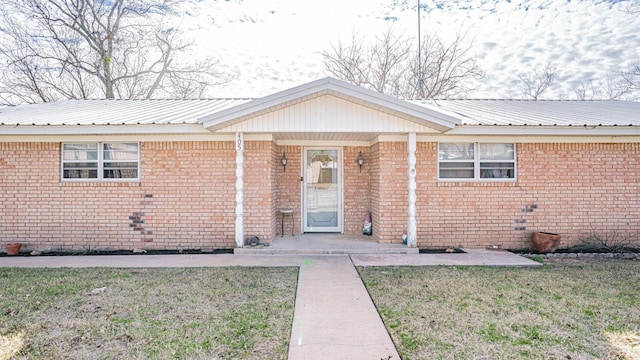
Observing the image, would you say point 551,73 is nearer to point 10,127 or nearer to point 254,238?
point 254,238

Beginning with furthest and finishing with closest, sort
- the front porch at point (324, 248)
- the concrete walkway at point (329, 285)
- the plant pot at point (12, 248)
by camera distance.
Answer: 1. the plant pot at point (12, 248)
2. the front porch at point (324, 248)
3. the concrete walkway at point (329, 285)

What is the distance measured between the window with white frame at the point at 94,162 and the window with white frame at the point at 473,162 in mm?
7363

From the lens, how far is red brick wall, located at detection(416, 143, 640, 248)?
8383 mm

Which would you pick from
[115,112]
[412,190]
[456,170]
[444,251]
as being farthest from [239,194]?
[456,170]

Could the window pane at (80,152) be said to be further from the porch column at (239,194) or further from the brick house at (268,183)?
the porch column at (239,194)

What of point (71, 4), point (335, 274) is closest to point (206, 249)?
point (335, 274)

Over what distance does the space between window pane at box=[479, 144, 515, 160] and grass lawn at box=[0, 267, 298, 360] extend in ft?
18.0

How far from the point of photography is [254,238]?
8016 mm

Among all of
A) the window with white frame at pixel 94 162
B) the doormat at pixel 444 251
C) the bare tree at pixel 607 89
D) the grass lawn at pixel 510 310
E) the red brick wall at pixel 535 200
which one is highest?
the bare tree at pixel 607 89

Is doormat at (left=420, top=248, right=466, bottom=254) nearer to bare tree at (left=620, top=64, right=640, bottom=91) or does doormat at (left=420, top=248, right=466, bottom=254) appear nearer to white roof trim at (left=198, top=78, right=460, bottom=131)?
white roof trim at (left=198, top=78, right=460, bottom=131)

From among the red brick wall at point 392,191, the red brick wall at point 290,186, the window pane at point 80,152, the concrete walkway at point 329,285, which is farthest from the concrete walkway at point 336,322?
the window pane at point 80,152

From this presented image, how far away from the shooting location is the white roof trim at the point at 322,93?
7219mm

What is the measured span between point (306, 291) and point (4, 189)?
7.89 metres

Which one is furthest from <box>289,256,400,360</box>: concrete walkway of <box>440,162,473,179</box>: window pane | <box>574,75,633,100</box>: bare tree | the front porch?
<box>574,75,633,100</box>: bare tree
